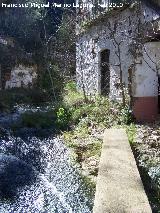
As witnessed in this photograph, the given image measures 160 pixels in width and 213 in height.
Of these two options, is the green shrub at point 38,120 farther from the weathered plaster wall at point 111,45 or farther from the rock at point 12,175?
the rock at point 12,175

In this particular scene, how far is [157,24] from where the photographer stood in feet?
43.5

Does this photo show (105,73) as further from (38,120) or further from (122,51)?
(38,120)

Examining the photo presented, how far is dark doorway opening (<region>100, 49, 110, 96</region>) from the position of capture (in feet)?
58.7

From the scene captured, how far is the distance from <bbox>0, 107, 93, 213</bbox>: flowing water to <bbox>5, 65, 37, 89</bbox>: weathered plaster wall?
1147 centimetres

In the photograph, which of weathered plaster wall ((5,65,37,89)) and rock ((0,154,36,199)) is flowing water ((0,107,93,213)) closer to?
rock ((0,154,36,199))

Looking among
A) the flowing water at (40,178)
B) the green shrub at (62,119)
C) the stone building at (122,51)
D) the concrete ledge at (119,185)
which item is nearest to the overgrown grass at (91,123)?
the green shrub at (62,119)

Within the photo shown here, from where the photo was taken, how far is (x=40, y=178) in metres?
8.81

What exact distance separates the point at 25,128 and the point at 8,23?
16.1 m

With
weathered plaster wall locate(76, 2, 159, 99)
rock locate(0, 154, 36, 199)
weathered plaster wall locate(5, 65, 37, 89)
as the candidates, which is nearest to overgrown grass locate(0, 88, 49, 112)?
weathered plaster wall locate(5, 65, 37, 89)

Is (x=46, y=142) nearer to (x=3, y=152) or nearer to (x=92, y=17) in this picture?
(x=3, y=152)

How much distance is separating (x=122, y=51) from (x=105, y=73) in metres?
2.09

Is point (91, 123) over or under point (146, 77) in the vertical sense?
under

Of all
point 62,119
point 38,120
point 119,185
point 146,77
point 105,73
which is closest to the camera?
point 119,185

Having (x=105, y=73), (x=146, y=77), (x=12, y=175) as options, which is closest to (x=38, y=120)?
(x=105, y=73)
